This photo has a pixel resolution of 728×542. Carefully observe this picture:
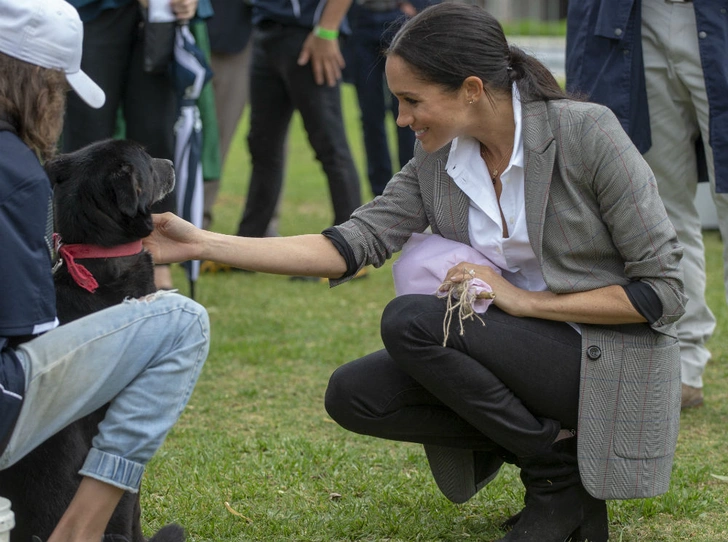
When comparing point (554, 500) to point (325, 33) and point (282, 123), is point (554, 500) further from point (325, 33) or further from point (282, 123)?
point (282, 123)

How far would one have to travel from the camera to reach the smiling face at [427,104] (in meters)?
2.75

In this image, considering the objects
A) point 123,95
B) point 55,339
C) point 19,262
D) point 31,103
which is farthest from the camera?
point 123,95

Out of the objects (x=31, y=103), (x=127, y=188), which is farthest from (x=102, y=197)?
(x=31, y=103)

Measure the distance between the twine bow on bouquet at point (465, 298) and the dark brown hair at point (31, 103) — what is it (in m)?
1.07

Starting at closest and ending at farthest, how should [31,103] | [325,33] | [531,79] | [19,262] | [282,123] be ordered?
[19,262] → [31,103] → [531,79] → [325,33] → [282,123]

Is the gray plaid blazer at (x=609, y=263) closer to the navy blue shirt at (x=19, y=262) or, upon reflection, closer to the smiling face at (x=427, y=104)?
the smiling face at (x=427, y=104)

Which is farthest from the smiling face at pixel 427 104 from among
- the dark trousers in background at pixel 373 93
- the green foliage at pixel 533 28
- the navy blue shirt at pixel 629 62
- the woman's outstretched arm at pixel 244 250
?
the green foliage at pixel 533 28

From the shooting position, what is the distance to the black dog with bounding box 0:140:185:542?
96.0 inches

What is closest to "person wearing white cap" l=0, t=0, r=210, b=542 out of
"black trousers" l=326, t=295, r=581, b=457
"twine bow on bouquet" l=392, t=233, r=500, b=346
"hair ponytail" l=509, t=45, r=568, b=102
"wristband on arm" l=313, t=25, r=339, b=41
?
"black trousers" l=326, t=295, r=581, b=457

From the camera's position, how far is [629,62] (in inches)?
150

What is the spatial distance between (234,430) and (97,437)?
1.51 meters

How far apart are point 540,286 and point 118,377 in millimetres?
1183

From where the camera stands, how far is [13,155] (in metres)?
2.20

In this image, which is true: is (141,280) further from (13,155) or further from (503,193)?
(503,193)
